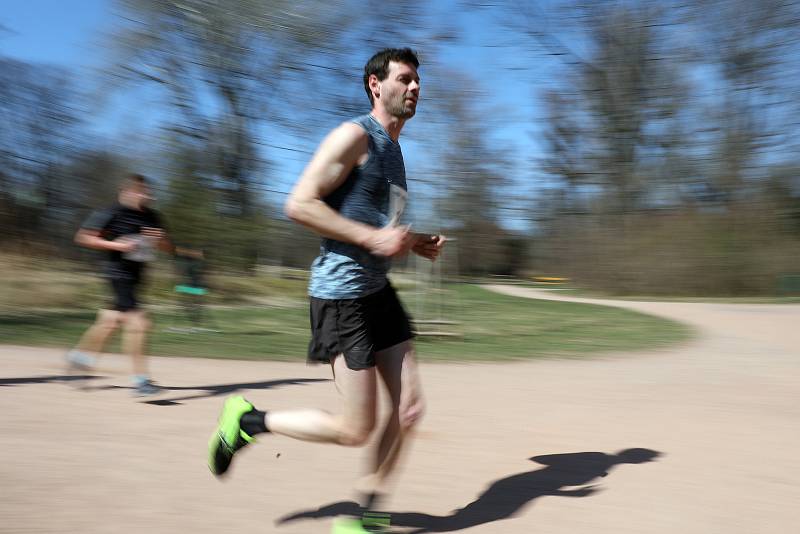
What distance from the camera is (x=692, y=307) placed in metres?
21.1

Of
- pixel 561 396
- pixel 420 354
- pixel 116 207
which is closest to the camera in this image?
pixel 116 207

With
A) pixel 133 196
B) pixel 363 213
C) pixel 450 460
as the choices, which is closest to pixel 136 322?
pixel 133 196

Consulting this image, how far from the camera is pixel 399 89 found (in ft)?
10.1

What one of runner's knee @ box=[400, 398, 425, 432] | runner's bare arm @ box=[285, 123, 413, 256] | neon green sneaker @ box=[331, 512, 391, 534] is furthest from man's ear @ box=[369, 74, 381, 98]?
neon green sneaker @ box=[331, 512, 391, 534]

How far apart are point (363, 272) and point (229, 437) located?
993 millimetres

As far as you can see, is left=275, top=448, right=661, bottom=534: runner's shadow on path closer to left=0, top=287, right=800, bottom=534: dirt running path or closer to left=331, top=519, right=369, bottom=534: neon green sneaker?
left=0, top=287, right=800, bottom=534: dirt running path

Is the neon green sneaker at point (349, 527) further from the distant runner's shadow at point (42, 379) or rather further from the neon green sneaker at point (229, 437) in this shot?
the distant runner's shadow at point (42, 379)

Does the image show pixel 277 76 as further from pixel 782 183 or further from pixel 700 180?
pixel 782 183

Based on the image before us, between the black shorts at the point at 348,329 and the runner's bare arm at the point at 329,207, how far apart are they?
32 cm

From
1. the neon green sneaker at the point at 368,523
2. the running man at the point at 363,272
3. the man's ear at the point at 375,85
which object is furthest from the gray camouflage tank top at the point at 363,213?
the neon green sneaker at the point at 368,523

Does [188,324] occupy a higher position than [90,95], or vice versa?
[90,95]

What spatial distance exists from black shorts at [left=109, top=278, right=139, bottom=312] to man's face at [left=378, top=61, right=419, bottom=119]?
378cm

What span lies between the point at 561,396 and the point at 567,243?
24.2m

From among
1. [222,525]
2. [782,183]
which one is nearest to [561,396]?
[222,525]
